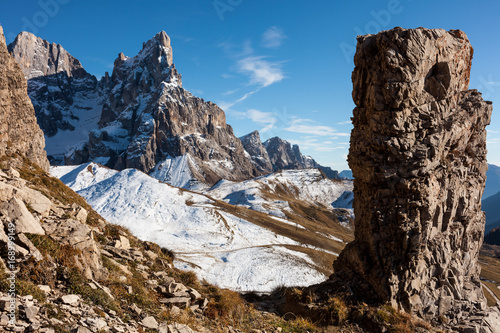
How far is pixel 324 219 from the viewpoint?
11738 cm

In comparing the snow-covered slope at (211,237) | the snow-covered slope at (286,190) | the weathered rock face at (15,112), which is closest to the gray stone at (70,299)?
the snow-covered slope at (211,237)

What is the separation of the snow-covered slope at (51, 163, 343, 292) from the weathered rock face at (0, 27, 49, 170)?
19.7 metres

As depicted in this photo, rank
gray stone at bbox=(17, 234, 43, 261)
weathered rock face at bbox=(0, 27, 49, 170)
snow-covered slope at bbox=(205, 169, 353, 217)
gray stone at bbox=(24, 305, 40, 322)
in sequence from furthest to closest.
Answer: snow-covered slope at bbox=(205, 169, 353, 217), weathered rock face at bbox=(0, 27, 49, 170), gray stone at bbox=(17, 234, 43, 261), gray stone at bbox=(24, 305, 40, 322)

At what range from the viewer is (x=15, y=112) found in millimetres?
35656

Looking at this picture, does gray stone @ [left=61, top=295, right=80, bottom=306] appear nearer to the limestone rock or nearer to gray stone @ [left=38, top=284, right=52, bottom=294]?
gray stone @ [left=38, top=284, right=52, bottom=294]

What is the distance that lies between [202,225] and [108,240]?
39632mm

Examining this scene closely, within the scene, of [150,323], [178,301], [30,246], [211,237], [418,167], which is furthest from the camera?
[211,237]

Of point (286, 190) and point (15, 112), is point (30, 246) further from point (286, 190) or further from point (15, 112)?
point (286, 190)

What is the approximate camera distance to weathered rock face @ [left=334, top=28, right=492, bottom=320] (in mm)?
→ 16641

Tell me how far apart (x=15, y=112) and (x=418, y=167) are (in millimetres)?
46272

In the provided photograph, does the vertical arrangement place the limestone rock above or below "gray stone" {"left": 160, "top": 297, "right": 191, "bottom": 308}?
above

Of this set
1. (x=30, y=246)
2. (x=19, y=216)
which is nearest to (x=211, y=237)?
(x=19, y=216)

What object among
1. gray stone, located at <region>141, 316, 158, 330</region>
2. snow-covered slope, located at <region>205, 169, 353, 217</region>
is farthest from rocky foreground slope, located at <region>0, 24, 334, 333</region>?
snow-covered slope, located at <region>205, 169, 353, 217</region>

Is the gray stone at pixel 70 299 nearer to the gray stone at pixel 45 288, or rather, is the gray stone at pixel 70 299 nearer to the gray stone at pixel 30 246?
the gray stone at pixel 45 288
